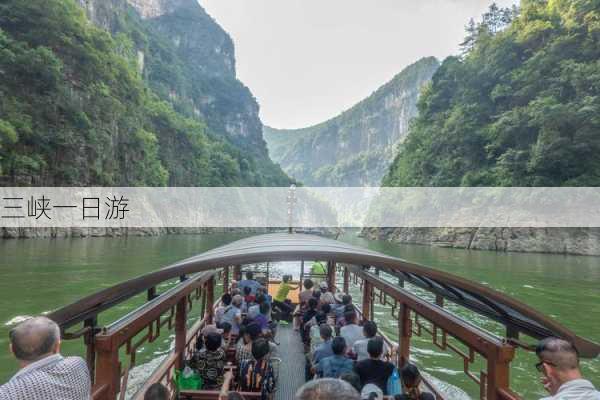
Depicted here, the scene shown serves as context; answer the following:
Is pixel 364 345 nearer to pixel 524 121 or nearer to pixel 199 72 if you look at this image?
pixel 524 121

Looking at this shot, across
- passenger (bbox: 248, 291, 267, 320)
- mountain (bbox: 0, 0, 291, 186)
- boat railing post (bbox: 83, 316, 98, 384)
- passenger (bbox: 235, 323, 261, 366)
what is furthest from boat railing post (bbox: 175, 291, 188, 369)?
mountain (bbox: 0, 0, 291, 186)

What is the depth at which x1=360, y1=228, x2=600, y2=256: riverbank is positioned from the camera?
95.3 ft

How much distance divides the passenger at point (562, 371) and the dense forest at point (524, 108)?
3431 centimetres

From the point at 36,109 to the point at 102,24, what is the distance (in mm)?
44763

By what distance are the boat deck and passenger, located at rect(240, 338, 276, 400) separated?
1.08 m

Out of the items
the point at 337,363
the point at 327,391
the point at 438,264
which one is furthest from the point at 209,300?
the point at 438,264

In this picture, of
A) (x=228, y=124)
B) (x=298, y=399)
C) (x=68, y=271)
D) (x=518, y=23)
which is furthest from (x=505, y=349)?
(x=228, y=124)

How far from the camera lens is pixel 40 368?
1928mm

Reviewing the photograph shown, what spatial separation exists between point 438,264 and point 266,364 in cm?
2131

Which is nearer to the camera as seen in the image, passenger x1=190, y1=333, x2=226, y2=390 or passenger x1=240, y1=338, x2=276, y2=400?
passenger x1=240, y1=338, x2=276, y2=400

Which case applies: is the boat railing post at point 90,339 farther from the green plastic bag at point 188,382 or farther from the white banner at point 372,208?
the white banner at point 372,208

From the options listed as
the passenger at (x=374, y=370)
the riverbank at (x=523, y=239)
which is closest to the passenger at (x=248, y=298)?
the passenger at (x=374, y=370)

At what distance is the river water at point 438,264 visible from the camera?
27.6 feet

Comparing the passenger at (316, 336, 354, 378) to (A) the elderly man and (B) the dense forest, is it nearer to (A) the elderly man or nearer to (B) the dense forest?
(A) the elderly man
